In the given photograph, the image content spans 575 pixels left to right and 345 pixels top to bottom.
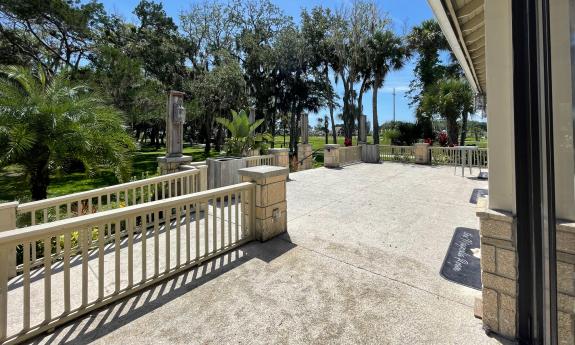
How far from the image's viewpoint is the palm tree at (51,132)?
18.1 ft

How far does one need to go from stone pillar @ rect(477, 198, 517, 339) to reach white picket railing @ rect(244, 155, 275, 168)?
598cm

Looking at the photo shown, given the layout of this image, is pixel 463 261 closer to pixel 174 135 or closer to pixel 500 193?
pixel 500 193

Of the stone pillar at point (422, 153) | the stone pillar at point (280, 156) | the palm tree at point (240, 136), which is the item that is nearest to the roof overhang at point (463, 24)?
the stone pillar at point (280, 156)

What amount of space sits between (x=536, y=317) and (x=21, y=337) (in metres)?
3.55

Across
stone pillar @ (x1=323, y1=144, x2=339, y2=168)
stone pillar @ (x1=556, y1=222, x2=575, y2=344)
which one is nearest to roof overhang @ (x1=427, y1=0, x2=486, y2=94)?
stone pillar @ (x1=556, y1=222, x2=575, y2=344)

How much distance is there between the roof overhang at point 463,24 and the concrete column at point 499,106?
→ 0.63 metres

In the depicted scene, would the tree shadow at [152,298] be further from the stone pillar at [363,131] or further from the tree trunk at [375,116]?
the tree trunk at [375,116]

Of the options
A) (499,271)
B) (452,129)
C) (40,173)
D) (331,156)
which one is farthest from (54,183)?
(452,129)

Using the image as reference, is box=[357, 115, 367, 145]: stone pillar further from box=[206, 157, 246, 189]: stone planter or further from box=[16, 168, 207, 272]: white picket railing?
box=[16, 168, 207, 272]: white picket railing

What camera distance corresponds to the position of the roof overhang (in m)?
2.74

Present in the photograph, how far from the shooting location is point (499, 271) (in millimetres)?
2025

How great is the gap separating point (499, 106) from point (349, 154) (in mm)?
11234

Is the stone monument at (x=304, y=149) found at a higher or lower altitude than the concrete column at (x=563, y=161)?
higher

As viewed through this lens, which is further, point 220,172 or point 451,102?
point 451,102
